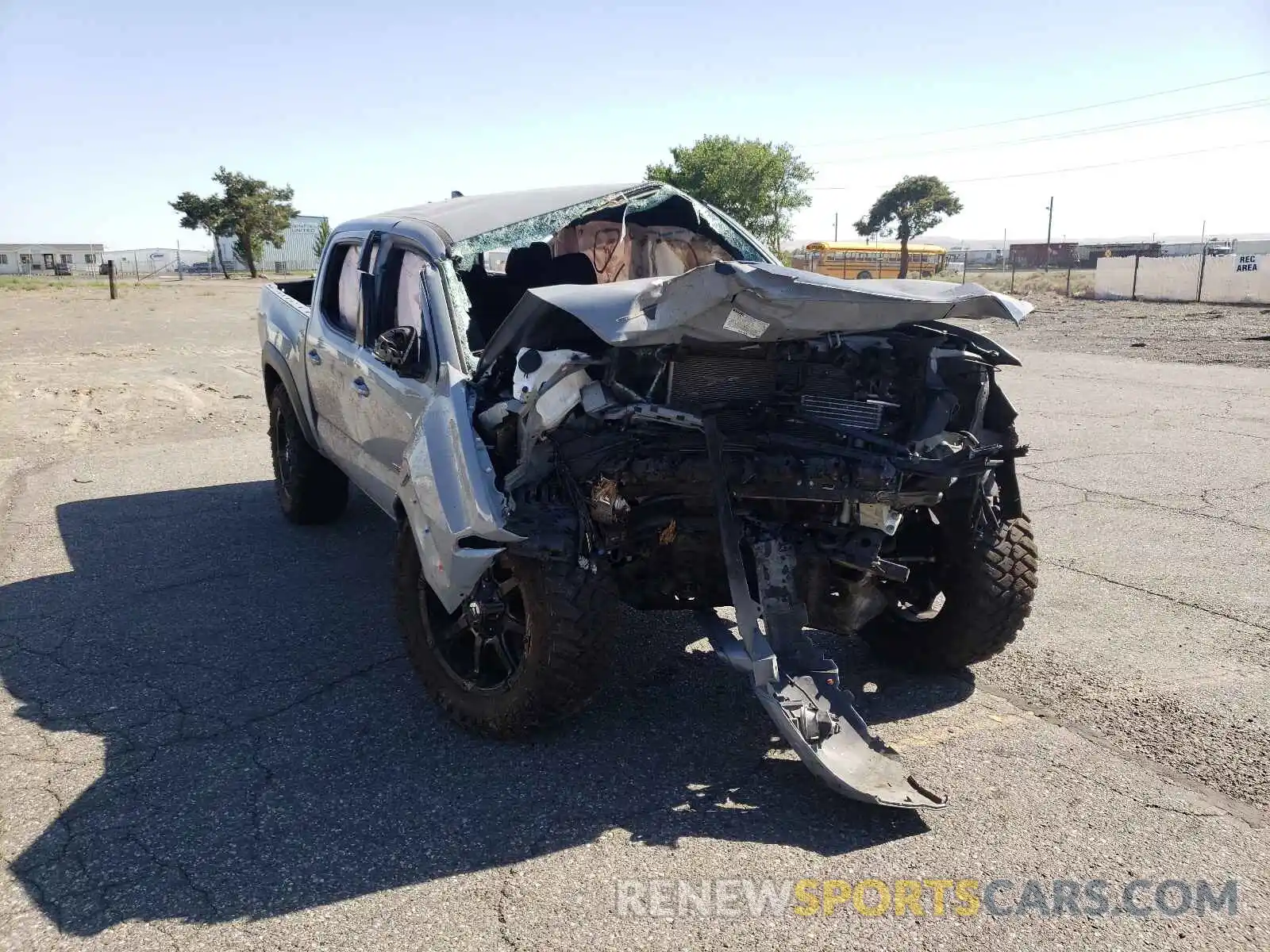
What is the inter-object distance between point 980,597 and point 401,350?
2.58 metres

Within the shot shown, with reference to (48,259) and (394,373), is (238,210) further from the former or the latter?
(394,373)

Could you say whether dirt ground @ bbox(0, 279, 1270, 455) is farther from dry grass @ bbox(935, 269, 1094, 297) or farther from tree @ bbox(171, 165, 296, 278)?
tree @ bbox(171, 165, 296, 278)

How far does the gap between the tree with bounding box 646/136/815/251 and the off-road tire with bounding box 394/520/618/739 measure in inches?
1651

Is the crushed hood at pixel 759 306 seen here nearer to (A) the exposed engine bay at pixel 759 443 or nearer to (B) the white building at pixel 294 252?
(A) the exposed engine bay at pixel 759 443

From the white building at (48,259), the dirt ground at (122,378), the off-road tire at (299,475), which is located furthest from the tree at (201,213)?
the off-road tire at (299,475)

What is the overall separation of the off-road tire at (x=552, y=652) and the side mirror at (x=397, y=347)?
109cm

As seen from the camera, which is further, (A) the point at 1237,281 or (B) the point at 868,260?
(B) the point at 868,260

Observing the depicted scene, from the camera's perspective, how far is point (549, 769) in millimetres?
3598

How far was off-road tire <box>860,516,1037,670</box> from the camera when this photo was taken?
13.5 ft

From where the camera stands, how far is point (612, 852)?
10.2 feet

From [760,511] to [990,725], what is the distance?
4.15ft

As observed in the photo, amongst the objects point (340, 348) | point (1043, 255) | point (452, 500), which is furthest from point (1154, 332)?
point (1043, 255)

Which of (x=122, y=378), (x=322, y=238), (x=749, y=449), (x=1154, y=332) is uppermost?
(x=322, y=238)

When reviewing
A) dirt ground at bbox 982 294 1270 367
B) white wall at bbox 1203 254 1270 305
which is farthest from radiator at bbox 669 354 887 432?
white wall at bbox 1203 254 1270 305
